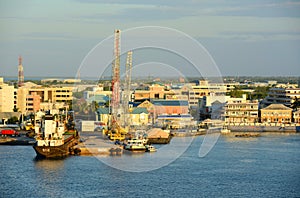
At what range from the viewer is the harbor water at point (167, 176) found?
846 centimetres

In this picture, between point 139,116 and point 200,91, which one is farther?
point 200,91

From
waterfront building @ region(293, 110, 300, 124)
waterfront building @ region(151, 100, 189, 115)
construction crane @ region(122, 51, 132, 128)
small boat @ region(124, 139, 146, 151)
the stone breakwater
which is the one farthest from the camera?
waterfront building @ region(151, 100, 189, 115)

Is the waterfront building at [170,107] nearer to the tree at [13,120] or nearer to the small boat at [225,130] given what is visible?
the small boat at [225,130]

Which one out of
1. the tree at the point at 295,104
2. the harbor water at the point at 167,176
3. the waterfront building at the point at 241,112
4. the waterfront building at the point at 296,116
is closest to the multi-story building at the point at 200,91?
the tree at the point at 295,104

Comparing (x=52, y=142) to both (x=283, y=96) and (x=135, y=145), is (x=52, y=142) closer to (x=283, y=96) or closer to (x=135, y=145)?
(x=135, y=145)

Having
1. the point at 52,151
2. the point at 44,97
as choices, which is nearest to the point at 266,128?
the point at 52,151

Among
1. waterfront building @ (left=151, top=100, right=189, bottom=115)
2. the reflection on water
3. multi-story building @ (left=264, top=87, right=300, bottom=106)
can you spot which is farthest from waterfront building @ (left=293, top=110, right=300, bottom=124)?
the reflection on water

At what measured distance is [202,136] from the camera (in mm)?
16125

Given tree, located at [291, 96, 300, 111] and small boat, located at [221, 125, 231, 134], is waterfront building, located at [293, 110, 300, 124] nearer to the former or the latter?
tree, located at [291, 96, 300, 111]

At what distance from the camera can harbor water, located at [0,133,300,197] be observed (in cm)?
846

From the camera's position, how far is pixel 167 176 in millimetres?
9648

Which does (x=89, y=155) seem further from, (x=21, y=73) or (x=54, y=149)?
(x=21, y=73)

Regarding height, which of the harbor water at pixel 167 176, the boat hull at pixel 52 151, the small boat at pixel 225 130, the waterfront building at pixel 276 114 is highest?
the waterfront building at pixel 276 114

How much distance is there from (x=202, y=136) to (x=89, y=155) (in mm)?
4420
